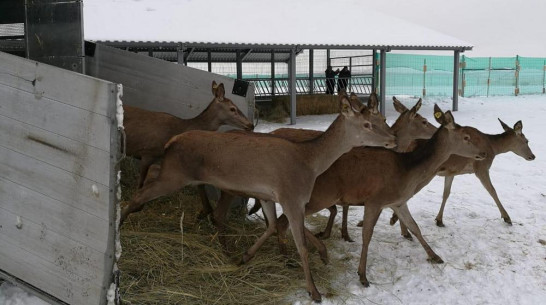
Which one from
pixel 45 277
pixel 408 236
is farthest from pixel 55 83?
pixel 408 236

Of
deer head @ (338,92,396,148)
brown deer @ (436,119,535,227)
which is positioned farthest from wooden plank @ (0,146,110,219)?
brown deer @ (436,119,535,227)

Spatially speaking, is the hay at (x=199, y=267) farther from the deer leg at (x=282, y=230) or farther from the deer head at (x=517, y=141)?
the deer head at (x=517, y=141)

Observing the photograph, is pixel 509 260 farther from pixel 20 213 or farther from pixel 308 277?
pixel 20 213

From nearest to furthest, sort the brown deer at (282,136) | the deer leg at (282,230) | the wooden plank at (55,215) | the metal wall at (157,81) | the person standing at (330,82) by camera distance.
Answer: the wooden plank at (55,215) → the deer leg at (282,230) → the brown deer at (282,136) → the metal wall at (157,81) → the person standing at (330,82)

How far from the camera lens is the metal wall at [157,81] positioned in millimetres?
7477

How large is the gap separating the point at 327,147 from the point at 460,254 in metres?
2.23

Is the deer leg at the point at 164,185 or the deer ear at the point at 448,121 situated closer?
the deer leg at the point at 164,185

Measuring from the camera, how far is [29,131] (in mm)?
4309

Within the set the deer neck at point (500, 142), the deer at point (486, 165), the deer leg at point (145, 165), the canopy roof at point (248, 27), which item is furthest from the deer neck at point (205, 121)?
the canopy roof at point (248, 27)

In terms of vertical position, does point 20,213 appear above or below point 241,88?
below

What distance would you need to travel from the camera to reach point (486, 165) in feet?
25.9

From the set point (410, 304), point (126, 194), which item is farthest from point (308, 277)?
point (126, 194)

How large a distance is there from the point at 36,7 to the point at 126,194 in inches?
96.3

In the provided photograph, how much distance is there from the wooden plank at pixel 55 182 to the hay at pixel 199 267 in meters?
1.04
